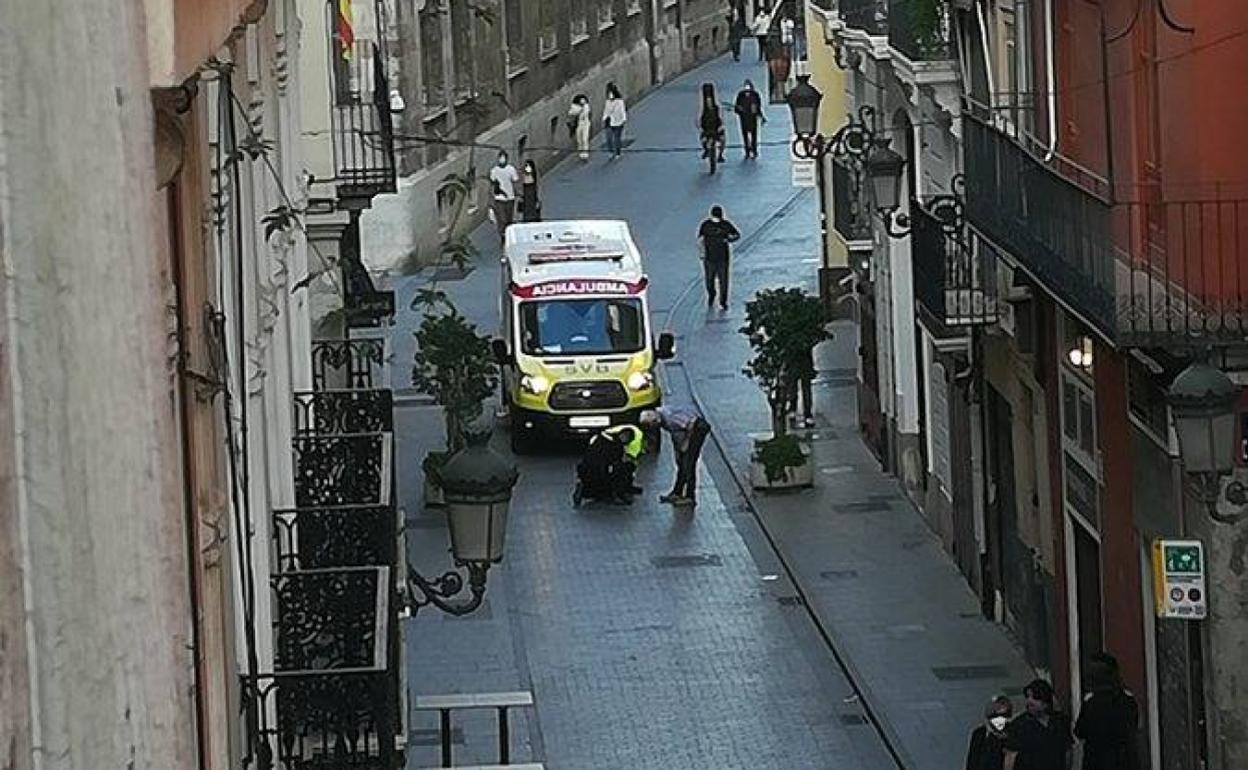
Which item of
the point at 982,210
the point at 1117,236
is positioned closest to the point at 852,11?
the point at 982,210

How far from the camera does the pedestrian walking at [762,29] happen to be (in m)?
66.9

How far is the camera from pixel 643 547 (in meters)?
30.4

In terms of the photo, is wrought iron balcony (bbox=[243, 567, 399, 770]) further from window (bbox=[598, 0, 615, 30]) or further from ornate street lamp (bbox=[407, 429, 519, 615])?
window (bbox=[598, 0, 615, 30])

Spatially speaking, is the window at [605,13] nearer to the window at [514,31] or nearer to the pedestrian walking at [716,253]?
the window at [514,31]

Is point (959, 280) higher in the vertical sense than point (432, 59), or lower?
lower

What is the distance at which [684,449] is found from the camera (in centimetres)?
3200

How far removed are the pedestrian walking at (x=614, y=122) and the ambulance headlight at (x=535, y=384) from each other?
67.5 ft

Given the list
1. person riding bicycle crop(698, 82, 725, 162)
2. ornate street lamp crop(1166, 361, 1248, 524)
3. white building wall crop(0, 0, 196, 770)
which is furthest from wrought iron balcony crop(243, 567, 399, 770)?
person riding bicycle crop(698, 82, 725, 162)

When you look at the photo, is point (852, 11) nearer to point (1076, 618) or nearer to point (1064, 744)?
point (1076, 618)

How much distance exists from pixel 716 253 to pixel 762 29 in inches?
1055

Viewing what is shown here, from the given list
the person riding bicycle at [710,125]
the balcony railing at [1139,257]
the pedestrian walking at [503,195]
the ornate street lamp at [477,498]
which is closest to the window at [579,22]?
the person riding bicycle at [710,125]

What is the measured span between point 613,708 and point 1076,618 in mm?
4018

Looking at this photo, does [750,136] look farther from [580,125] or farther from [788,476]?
[788,476]

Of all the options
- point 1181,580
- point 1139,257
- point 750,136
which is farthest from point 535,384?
point 750,136
